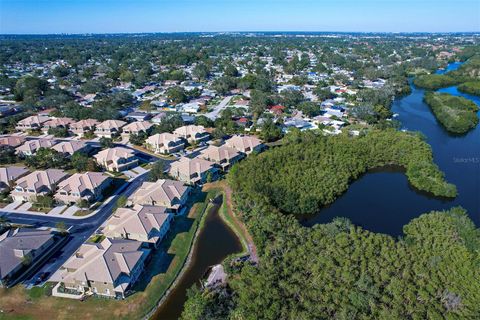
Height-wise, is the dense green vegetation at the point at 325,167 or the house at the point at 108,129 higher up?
the house at the point at 108,129

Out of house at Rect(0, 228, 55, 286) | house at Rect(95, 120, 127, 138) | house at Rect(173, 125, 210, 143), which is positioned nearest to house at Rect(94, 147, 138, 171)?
house at Rect(173, 125, 210, 143)

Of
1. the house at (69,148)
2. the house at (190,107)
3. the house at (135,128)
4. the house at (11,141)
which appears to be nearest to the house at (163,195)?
the house at (69,148)

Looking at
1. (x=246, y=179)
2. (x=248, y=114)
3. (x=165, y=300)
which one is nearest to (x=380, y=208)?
(x=246, y=179)

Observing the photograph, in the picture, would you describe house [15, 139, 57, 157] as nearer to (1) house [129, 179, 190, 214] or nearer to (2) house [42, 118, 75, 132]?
(2) house [42, 118, 75, 132]

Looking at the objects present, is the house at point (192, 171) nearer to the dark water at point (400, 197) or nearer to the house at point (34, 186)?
the house at point (34, 186)

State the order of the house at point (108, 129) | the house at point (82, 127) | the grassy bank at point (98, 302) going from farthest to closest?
the house at point (82, 127) < the house at point (108, 129) < the grassy bank at point (98, 302)

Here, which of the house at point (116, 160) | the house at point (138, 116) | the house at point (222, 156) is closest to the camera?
the house at point (116, 160)
